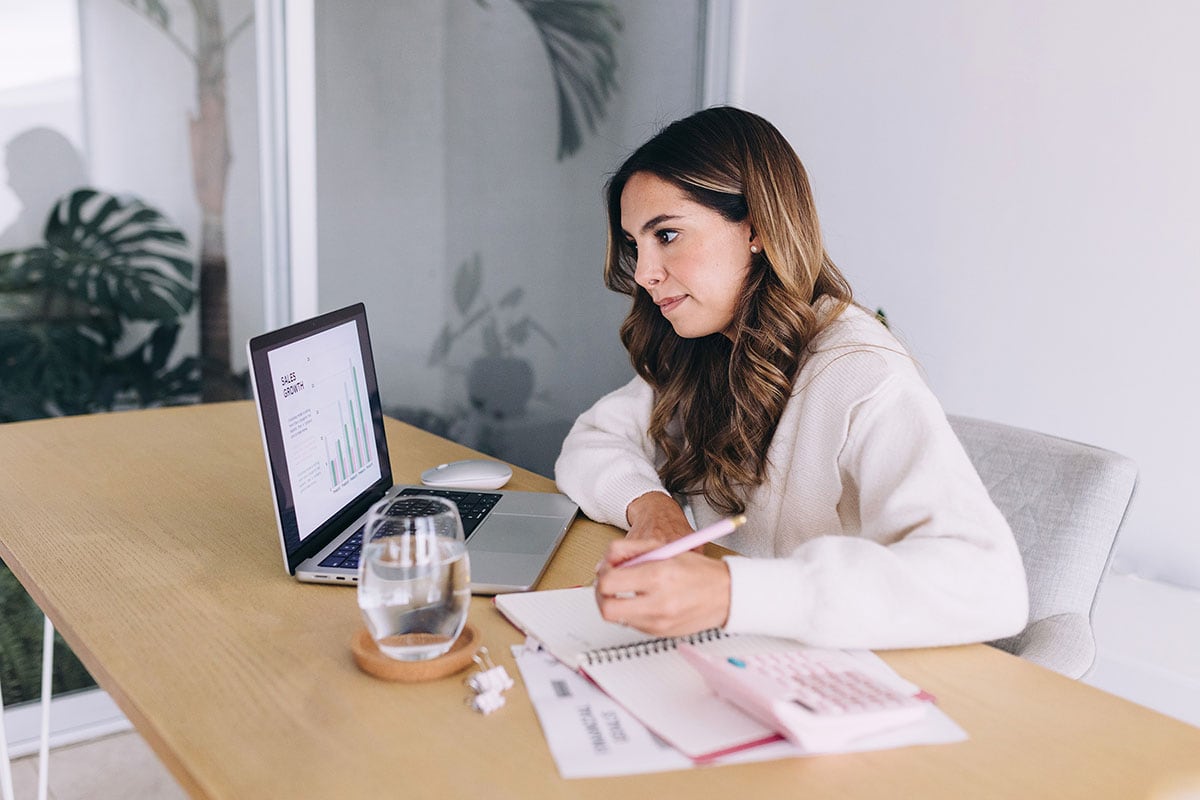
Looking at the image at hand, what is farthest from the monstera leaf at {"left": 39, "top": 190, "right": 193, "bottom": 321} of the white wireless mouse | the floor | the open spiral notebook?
the open spiral notebook

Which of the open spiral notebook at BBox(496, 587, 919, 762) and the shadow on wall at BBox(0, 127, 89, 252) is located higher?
the shadow on wall at BBox(0, 127, 89, 252)

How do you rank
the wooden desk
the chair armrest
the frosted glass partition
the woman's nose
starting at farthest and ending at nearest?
the frosted glass partition, the woman's nose, the chair armrest, the wooden desk

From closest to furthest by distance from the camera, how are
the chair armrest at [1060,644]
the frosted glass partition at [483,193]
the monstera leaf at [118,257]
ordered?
the chair armrest at [1060,644], the monstera leaf at [118,257], the frosted glass partition at [483,193]

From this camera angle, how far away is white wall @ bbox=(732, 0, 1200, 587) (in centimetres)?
220

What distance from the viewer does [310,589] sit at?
43.1 inches

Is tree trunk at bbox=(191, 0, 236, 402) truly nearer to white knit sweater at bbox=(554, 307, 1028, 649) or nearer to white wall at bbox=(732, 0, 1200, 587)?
white knit sweater at bbox=(554, 307, 1028, 649)

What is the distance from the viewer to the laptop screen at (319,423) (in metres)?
1.08

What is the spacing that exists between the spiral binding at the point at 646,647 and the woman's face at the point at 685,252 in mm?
571

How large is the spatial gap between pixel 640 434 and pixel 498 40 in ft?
5.09

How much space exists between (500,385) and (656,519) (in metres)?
1.70

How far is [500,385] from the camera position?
2900mm

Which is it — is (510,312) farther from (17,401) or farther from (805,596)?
(805,596)

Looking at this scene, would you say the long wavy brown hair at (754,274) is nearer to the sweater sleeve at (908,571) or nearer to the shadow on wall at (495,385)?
the sweater sleeve at (908,571)

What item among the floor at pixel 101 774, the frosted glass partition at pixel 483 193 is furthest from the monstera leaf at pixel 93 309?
the floor at pixel 101 774
